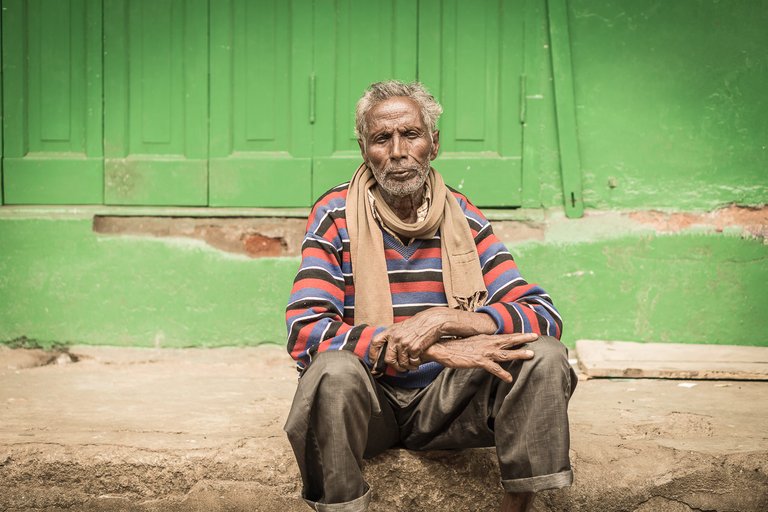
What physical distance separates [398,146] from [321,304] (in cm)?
61

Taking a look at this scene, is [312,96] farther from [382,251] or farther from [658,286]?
[658,286]

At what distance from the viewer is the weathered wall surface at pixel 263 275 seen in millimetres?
4316

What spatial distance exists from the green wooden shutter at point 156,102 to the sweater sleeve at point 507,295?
73.5 inches

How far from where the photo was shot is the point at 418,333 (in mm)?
2609

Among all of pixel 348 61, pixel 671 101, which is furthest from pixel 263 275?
pixel 671 101

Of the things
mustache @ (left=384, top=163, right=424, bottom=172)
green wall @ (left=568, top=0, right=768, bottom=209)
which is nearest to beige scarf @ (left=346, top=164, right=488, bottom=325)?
mustache @ (left=384, top=163, right=424, bottom=172)

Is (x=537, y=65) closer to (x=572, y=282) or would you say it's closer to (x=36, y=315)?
(x=572, y=282)

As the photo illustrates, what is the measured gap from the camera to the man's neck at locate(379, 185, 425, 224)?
307 centimetres

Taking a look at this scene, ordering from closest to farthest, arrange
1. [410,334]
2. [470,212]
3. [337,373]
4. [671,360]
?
[337,373] → [410,334] → [470,212] → [671,360]

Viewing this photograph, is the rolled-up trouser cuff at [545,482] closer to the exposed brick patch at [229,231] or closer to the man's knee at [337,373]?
the man's knee at [337,373]

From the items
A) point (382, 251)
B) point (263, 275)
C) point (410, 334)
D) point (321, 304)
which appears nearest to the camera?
Result: point (410, 334)

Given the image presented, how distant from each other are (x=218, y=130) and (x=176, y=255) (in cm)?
66

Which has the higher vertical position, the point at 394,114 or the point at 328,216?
the point at 394,114

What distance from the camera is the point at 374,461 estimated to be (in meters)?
2.94
